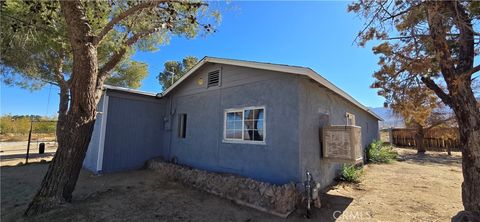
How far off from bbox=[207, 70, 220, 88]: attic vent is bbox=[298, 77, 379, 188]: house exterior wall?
10.3 ft

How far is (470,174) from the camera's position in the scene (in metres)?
3.77

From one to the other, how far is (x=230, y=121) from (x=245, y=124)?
0.67 m

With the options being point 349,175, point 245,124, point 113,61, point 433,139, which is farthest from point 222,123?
point 433,139

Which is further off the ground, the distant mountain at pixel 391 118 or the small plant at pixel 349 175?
the distant mountain at pixel 391 118

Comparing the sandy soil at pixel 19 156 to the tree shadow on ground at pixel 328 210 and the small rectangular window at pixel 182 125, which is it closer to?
the small rectangular window at pixel 182 125

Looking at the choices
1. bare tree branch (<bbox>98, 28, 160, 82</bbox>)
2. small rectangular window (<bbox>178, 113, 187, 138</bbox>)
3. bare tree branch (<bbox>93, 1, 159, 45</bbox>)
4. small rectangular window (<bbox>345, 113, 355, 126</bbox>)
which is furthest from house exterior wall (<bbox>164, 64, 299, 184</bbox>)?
small rectangular window (<bbox>345, 113, 355, 126</bbox>)

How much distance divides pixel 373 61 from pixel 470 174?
2.55m

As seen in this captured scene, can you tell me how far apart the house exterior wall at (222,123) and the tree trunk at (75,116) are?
3658 mm

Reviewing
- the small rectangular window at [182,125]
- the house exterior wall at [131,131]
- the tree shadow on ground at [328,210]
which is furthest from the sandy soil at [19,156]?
the tree shadow on ground at [328,210]

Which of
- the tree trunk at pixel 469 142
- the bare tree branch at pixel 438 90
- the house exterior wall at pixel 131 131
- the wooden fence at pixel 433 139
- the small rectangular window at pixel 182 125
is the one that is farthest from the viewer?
the wooden fence at pixel 433 139

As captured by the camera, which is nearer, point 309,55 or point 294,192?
point 294,192

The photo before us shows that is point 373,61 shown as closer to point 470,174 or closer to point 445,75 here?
point 445,75

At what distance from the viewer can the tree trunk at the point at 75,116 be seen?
4695 mm

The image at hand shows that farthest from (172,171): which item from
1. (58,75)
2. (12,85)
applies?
(12,85)
